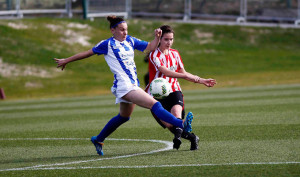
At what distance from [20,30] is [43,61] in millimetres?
3339

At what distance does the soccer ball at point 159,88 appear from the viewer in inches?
336

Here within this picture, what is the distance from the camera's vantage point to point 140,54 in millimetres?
34531

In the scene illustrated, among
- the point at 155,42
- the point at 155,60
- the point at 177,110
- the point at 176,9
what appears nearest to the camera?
the point at 155,42

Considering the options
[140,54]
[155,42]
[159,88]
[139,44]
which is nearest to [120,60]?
[139,44]

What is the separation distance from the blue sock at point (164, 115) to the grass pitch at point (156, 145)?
401 mm

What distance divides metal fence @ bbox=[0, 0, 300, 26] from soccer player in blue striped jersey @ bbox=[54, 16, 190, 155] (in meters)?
25.4

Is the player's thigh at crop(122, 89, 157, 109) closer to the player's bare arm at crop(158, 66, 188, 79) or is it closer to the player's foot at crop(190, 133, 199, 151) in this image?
the player's bare arm at crop(158, 66, 188, 79)

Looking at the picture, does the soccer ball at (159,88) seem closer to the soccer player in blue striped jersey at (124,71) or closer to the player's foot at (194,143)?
the soccer player in blue striped jersey at (124,71)

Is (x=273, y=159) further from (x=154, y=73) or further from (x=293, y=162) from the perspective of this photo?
(x=154, y=73)

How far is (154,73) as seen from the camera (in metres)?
8.82

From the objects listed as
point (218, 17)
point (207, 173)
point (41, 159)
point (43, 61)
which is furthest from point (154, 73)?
point (218, 17)

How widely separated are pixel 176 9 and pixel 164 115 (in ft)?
96.2

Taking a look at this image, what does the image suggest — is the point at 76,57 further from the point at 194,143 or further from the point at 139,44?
the point at 194,143

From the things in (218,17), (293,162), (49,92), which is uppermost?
(293,162)
